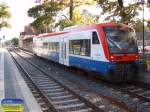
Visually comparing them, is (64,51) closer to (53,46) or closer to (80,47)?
(80,47)

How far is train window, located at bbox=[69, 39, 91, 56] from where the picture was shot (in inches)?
764

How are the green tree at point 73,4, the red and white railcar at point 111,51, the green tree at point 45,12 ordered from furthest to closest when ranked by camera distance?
1. the green tree at point 45,12
2. the green tree at point 73,4
3. the red and white railcar at point 111,51

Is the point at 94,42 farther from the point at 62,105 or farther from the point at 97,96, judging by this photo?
the point at 62,105

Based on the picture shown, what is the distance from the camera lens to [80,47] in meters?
20.8

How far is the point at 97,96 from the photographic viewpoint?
14.3 meters

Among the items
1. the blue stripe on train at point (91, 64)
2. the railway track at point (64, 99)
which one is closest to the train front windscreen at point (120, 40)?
the blue stripe on train at point (91, 64)

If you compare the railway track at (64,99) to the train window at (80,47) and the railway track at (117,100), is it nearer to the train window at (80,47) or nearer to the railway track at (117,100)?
the railway track at (117,100)

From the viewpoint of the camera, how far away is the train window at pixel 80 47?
1942 cm

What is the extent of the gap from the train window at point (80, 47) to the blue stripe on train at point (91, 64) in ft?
1.18

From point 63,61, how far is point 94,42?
8.24 metres

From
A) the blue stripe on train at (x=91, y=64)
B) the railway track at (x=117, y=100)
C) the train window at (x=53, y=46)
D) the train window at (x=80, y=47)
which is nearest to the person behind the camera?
the railway track at (x=117, y=100)

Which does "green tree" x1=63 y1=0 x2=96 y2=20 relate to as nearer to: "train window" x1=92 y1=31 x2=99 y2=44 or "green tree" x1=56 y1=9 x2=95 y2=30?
"green tree" x1=56 y1=9 x2=95 y2=30

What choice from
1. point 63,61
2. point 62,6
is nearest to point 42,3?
point 62,6

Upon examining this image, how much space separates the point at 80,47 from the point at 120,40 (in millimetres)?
3808
